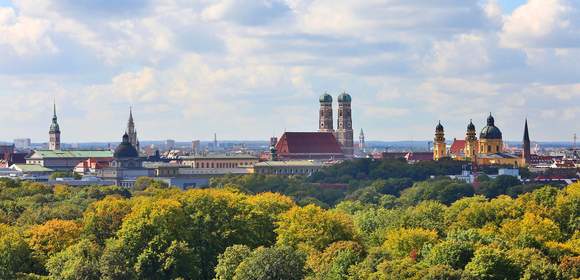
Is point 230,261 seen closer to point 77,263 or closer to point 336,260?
point 336,260

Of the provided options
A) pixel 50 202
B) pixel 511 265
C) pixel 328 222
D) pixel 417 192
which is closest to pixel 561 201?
pixel 328 222

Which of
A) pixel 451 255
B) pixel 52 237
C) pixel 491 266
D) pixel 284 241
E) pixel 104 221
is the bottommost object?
pixel 491 266

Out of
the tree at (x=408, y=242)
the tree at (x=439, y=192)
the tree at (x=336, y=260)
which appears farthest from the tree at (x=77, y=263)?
the tree at (x=439, y=192)

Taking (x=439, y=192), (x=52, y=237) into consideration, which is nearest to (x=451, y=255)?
(x=52, y=237)

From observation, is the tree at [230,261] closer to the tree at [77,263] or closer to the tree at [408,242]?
the tree at [77,263]

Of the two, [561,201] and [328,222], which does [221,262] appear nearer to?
[328,222]

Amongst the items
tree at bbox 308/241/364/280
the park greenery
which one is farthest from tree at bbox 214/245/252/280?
tree at bbox 308/241/364/280
